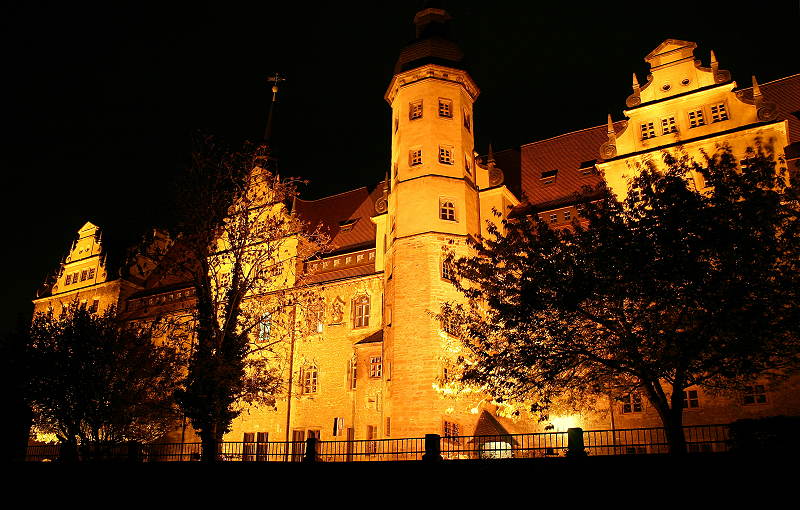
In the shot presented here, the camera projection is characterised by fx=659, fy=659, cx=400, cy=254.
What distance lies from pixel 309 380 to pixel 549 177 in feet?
57.8

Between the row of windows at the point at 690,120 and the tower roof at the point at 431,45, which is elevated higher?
the tower roof at the point at 431,45

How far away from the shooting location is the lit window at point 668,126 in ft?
97.9

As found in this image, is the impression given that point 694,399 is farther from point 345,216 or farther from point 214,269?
point 345,216

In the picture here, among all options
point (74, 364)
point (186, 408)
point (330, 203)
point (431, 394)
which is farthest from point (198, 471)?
point (330, 203)

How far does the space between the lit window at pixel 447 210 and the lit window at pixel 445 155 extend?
226cm

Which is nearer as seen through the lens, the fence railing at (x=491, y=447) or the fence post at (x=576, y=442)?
the fence post at (x=576, y=442)

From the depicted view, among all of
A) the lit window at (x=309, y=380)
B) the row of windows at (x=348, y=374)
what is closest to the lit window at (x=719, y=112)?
the row of windows at (x=348, y=374)

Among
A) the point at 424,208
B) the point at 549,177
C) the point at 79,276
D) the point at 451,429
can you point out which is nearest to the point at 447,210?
the point at 424,208

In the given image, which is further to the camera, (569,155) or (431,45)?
(569,155)

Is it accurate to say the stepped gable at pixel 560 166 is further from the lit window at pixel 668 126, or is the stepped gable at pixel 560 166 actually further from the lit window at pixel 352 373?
the lit window at pixel 352 373

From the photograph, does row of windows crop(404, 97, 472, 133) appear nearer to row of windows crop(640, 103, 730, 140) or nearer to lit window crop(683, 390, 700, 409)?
row of windows crop(640, 103, 730, 140)

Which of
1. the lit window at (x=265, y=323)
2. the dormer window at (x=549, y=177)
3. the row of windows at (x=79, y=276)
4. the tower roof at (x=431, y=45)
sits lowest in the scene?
the lit window at (x=265, y=323)

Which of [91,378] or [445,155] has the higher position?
[445,155]

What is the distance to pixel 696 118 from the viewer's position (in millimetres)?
29531
